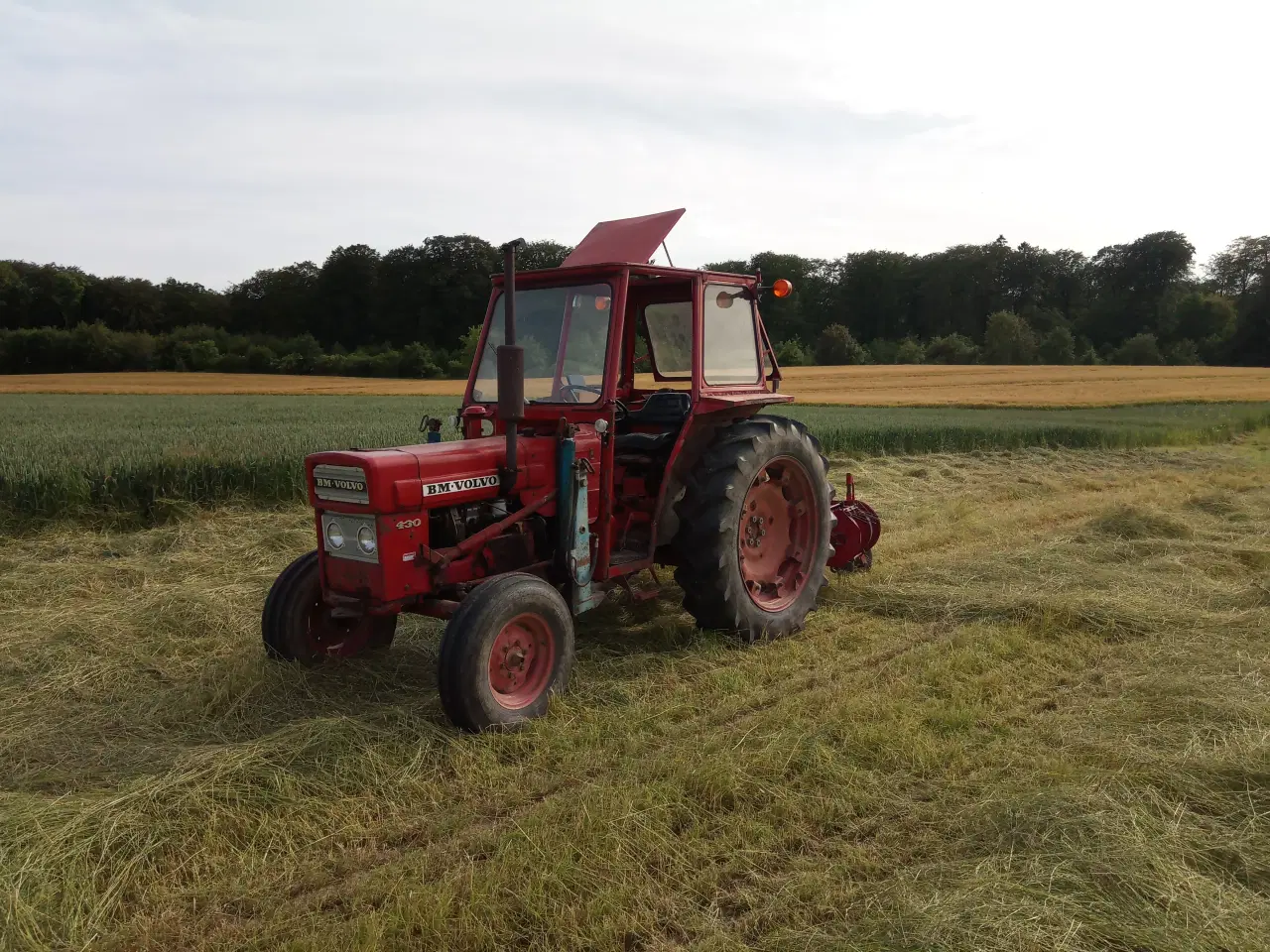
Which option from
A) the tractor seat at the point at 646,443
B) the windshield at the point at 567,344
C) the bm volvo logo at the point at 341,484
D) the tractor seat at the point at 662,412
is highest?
the windshield at the point at 567,344

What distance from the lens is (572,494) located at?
181 inches

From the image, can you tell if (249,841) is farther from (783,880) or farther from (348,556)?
(783,880)

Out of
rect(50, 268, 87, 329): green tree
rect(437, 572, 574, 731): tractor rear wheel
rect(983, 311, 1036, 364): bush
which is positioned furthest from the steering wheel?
rect(50, 268, 87, 329): green tree

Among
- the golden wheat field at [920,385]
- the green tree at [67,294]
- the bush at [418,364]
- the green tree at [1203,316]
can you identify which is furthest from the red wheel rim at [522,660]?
the green tree at [1203,316]

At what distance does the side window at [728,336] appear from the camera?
5.39 meters

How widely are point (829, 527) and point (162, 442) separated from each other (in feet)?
27.3

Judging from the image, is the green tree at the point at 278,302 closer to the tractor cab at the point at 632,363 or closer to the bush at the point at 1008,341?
the bush at the point at 1008,341

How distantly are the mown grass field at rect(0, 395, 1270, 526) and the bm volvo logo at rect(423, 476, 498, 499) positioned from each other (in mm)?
5291

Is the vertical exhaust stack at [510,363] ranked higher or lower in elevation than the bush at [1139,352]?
lower

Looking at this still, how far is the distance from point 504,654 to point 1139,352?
173ft

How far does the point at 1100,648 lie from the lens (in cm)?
496

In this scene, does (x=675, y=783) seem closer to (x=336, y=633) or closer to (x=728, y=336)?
(x=336, y=633)

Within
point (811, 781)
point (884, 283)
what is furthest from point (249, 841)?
point (884, 283)

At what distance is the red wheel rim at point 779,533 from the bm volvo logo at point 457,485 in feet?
5.68
